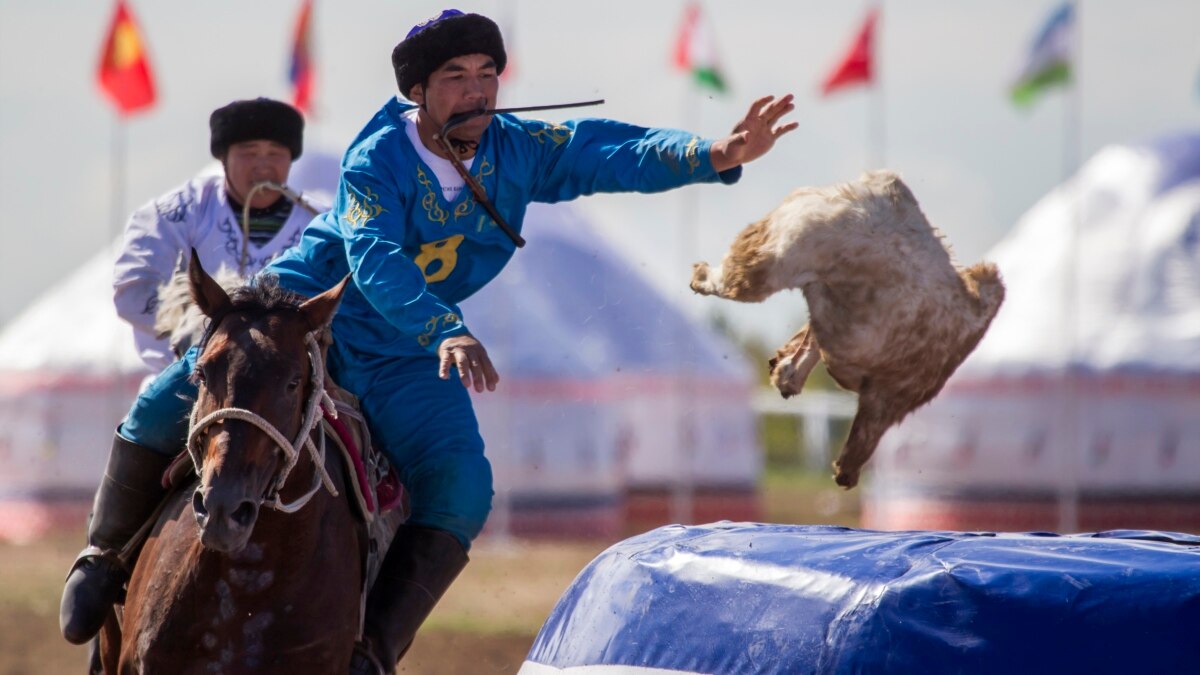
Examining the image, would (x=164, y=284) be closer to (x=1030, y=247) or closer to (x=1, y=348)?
(x=1030, y=247)

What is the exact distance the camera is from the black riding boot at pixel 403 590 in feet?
15.2

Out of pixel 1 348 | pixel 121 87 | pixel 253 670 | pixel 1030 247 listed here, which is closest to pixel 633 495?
pixel 1030 247

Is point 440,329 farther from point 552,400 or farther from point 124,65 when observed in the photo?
point 552,400

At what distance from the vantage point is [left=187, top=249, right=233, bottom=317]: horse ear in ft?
14.0

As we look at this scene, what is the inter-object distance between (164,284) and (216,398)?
7.09 ft

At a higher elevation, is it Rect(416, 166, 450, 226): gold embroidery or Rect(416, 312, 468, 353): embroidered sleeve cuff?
Rect(416, 166, 450, 226): gold embroidery

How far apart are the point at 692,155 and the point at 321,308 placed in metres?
1.22

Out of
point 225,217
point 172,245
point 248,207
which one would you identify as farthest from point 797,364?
point 172,245

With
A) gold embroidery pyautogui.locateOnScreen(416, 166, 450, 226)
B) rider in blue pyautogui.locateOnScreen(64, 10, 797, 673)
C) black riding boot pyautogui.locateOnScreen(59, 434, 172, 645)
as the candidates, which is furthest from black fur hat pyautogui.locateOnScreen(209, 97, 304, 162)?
black riding boot pyautogui.locateOnScreen(59, 434, 172, 645)

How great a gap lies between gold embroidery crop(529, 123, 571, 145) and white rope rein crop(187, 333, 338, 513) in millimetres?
1081

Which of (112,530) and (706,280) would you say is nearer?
(112,530)

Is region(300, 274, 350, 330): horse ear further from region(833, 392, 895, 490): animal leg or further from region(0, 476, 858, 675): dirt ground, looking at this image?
region(0, 476, 858, 675): dirt ground

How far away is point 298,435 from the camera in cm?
418

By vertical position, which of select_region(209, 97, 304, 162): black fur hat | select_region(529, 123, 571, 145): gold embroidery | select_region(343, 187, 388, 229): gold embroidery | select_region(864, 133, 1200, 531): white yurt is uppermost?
select_region(209, 97, 304, 162): black fur hat
